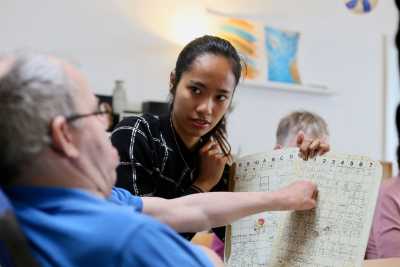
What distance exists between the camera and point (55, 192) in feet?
1.91

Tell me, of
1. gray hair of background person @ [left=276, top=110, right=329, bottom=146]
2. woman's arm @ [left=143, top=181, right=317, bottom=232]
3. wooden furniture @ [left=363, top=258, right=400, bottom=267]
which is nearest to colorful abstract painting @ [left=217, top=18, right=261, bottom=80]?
gray hair of background person @ [left=276, top=110, right=329, bottom=146]

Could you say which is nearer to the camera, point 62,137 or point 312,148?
point 62,137

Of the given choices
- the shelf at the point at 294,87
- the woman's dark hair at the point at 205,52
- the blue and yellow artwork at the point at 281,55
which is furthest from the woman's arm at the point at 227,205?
the blue and yellow artwork at the point at 281,55

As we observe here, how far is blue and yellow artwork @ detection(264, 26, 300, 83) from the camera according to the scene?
347cm

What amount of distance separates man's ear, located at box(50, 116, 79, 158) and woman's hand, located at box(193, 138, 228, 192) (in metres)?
0.66

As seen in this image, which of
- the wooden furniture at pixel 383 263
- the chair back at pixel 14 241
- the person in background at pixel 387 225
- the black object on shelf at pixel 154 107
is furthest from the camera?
the black object on shelf at pixel 154 107

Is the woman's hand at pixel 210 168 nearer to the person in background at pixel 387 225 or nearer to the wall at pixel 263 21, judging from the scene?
the person in background at pixel 387 225

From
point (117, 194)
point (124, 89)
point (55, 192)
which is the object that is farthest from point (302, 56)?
point (55, 192)

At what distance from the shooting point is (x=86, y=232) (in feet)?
1.79

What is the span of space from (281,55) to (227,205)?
2683 mm

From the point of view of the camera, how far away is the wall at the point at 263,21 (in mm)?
2824

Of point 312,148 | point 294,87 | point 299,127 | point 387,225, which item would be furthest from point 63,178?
point 294,87

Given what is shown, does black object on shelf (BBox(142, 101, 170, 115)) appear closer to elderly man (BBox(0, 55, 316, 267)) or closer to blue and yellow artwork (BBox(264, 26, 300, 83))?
blue and yellow artwork (BBox(264, 26, 300, 83))

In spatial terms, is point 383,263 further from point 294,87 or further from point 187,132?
point 294,87
